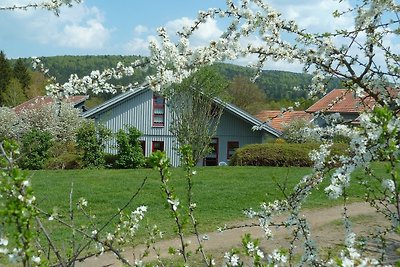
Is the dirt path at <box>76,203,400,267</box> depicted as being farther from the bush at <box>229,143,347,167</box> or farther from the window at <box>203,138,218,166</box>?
the window at <box>203,138,218,166</box>

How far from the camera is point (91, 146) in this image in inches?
915

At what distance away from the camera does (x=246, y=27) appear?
3789mm

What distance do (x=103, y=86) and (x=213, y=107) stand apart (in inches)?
1033

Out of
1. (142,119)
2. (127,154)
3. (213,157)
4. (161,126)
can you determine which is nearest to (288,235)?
(127,154)

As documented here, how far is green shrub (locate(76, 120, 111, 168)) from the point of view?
76.4 feet

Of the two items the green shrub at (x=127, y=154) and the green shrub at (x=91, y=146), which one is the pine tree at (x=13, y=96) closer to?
the green shrub at (x=91, y=146)

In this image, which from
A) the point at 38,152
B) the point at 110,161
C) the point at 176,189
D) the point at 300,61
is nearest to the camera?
the point at 300,61

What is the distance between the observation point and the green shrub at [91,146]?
23.3m

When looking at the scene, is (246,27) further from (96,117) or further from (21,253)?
(96,117)

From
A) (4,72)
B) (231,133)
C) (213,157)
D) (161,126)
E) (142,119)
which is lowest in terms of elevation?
(213,157)

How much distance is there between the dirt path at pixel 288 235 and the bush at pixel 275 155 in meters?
9.83

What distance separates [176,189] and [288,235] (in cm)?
574

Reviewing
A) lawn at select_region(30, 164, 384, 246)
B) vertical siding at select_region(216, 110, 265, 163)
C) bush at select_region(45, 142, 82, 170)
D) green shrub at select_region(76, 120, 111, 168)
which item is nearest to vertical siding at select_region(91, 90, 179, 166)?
vertical siding at select_region(216, 110, 265, 163)

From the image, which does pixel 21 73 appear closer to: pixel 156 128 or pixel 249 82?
pixel 156 128
